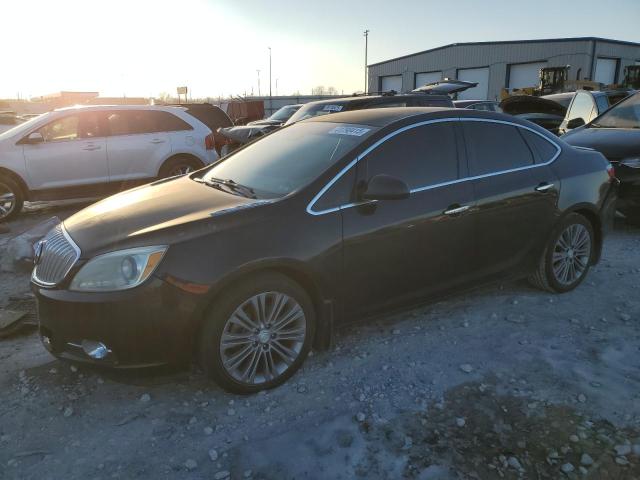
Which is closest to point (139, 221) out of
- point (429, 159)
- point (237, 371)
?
point (237, 371)

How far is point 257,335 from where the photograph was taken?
305 cm

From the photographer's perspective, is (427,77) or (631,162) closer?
(631,162)

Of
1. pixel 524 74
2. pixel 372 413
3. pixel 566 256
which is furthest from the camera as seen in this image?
pixel 524 74

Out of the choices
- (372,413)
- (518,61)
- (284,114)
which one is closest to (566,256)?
(372,413)

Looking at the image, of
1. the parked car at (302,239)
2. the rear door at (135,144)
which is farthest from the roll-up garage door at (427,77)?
the parked car at (302,239)

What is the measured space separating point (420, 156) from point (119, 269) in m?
2.13

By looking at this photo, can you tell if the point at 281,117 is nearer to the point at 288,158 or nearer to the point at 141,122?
the point at 141,122

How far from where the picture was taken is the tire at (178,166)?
8.67m

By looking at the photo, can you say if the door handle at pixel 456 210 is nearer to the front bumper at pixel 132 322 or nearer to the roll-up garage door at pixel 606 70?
the front bumper at pixel 132 322

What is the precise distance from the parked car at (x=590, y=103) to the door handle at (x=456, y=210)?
5.43 m

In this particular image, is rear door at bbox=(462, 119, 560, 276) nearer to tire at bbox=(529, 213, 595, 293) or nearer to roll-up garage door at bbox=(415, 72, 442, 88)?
tire at bbox=(529, 213, 595, 293)

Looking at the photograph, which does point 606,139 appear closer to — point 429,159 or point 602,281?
point 602,281

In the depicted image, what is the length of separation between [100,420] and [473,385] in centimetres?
221

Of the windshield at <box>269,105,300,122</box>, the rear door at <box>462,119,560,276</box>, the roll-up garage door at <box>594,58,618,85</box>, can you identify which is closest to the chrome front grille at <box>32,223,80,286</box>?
the rear door at <box>462,119,560,276</box>
